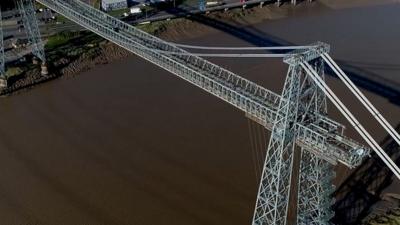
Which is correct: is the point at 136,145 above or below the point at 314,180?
below

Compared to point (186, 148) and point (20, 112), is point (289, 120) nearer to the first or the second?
point (186, 148)

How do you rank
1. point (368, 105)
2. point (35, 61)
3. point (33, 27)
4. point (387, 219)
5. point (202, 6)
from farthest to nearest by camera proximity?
point (202, 6), point (35, 61), point (33, 27), point (387, 219), point (368, 105)

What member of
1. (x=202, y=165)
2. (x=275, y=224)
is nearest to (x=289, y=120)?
(x=275, y=224)

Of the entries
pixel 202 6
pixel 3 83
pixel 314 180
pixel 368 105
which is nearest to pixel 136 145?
pixel 314 180

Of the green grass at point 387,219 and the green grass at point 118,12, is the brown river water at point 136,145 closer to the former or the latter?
the green grass at point 387,219

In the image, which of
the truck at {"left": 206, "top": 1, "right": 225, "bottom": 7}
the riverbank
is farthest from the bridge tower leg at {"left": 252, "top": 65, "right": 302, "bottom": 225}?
the truck at {"left": 206, "top": 1, "right": 225, "bottom": 7}

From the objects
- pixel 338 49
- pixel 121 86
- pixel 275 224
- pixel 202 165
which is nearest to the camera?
pixel 275 224

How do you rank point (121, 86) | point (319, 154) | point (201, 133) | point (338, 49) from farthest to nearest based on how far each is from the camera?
point (338, 49) → point (121, 86) → point (201, 133) → point (319, 154)

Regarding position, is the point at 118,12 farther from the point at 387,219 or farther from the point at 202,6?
the point at 387,219
